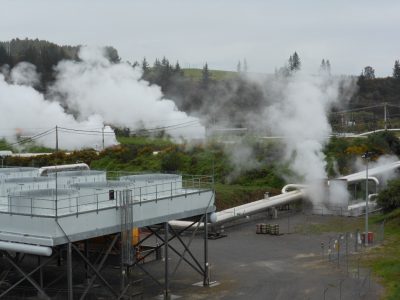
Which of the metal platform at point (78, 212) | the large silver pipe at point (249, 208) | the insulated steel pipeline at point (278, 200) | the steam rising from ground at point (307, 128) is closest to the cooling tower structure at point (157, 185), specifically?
the metal platform at point (78, 212)

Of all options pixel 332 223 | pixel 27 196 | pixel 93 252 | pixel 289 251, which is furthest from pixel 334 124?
pixel 27 196

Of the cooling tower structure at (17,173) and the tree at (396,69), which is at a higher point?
the tree at (396,69)

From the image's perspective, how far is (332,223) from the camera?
54.0 metres

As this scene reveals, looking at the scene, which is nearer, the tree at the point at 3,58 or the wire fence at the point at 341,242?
the wire fence at the point at 341,242

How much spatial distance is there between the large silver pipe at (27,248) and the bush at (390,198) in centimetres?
3450

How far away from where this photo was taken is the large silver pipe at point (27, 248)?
26469 mm

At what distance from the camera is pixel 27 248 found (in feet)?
88.5

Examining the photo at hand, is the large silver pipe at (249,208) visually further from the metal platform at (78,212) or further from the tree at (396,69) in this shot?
the tree at (396,69)

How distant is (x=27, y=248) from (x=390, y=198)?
35.0 meters

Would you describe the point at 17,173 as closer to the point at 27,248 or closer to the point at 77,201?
the point at 77,201

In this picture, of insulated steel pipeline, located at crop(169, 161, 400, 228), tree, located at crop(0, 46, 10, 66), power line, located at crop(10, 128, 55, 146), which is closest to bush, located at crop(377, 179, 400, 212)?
insulated steel pipeline, located at crop(169, 161, 400, 228)

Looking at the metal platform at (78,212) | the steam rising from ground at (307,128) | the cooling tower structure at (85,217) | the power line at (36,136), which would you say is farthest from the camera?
the power line at (36,136)

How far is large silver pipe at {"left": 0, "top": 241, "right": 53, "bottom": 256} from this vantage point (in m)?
26.5

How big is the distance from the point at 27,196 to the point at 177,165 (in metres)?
51.2
